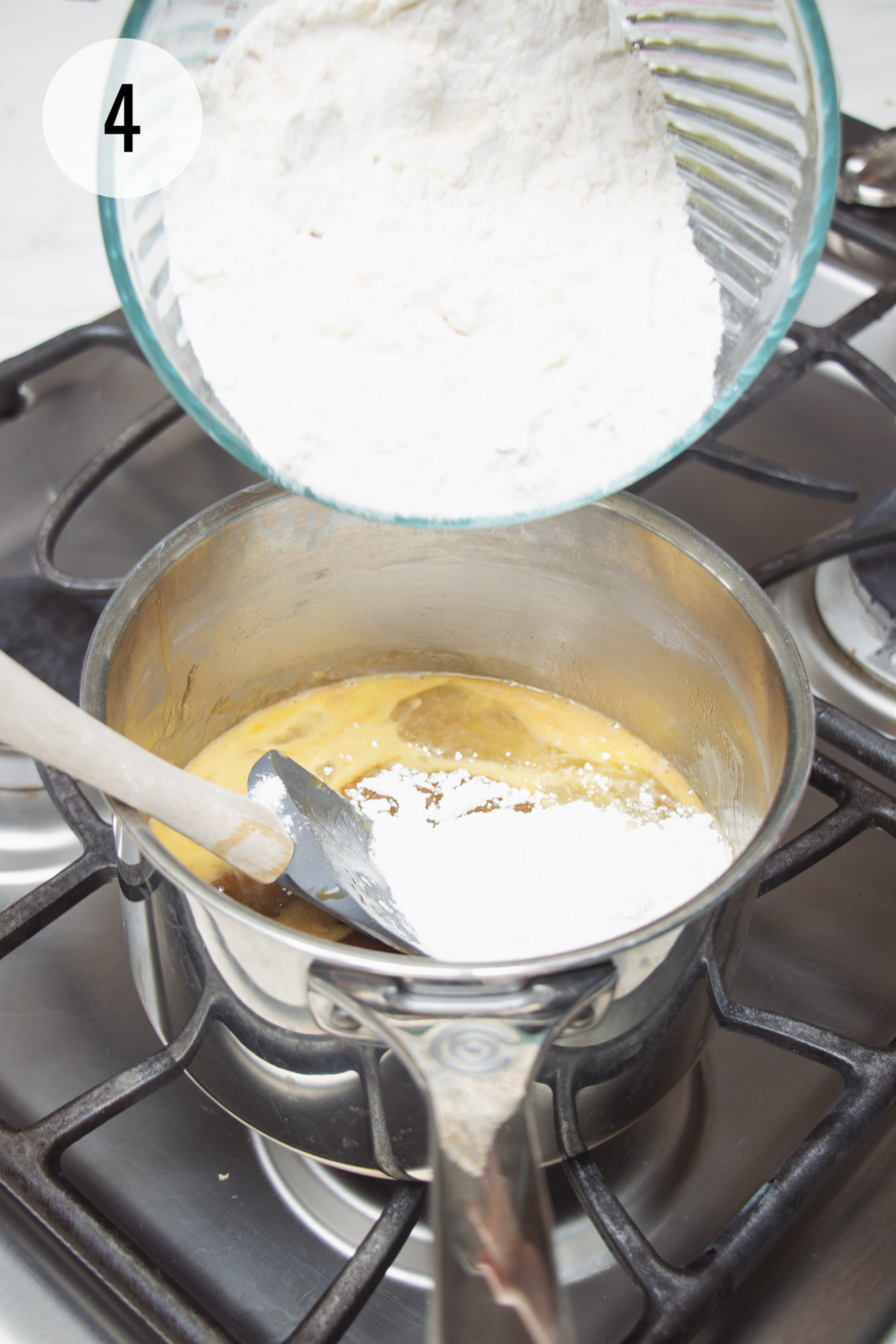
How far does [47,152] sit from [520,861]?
74 centimetres

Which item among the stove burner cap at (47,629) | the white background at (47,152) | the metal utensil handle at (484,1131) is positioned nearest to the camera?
the metal utensil handle at (484,1131)

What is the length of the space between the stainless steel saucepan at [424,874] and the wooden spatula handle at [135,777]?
14mm

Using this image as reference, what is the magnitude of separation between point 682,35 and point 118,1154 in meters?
0.45

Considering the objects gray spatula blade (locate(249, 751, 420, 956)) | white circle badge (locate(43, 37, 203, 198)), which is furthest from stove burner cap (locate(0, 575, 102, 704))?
white circle badge (locate(43, 37, 203, 198))

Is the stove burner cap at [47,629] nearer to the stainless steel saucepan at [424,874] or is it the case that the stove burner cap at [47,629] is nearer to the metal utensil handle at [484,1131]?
the stainless steel saucepan at [424,874]

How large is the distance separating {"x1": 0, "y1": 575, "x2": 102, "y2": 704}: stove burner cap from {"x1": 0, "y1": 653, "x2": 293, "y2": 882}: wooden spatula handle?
170 mm

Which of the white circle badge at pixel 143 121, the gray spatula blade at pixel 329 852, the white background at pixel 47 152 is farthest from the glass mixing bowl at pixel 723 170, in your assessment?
the white background at pixel 47 152

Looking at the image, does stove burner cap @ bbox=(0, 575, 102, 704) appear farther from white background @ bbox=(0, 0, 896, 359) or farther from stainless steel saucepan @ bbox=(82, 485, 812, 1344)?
white background @ bbox=(0, 0, 896, 359)

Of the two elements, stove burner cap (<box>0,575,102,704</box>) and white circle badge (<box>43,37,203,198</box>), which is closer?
white circle badge (<box>43,37,203,198</box>)

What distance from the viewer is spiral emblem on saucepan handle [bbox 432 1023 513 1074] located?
289 millimetres

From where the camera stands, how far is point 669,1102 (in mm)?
426

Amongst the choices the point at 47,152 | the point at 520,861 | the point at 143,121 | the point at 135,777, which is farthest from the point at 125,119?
the point at 47,152

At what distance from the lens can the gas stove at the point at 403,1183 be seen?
0.35 m

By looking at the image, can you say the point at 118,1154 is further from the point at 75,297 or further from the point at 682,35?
the point at 75,297
